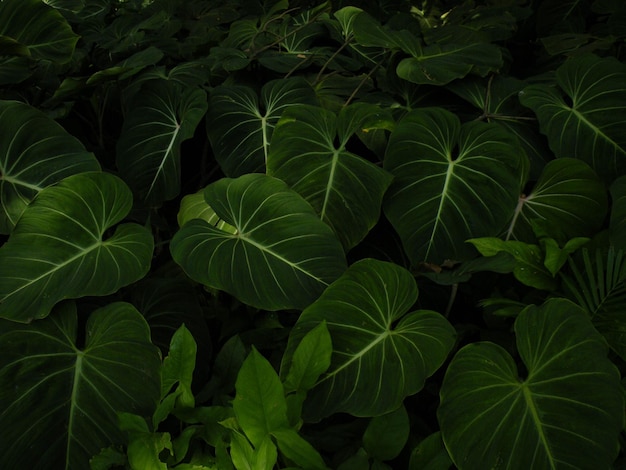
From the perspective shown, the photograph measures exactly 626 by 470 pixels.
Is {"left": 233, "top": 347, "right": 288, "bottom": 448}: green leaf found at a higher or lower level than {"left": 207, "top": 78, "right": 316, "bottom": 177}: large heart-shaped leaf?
lower

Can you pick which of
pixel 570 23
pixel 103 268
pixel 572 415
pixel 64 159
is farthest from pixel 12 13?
pixel 570 23

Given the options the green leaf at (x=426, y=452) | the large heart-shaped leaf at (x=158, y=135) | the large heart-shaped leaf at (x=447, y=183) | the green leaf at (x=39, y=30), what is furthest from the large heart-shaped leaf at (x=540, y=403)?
the green leaf at (x=39, y=30)

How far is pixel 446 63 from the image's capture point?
5.91ft

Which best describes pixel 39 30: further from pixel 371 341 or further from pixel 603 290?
pixel 603 290

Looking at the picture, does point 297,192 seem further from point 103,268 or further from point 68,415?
point 68,415

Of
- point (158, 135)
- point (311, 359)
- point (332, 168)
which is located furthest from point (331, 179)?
point (158, 135)

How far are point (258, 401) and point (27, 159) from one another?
992mm

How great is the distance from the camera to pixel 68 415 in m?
1.16

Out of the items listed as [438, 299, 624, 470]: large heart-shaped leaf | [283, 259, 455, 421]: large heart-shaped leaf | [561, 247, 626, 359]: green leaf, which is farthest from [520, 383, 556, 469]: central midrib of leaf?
[561, 247, 626, 359]: green leaf

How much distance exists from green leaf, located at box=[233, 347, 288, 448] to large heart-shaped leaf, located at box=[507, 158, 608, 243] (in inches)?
30.2

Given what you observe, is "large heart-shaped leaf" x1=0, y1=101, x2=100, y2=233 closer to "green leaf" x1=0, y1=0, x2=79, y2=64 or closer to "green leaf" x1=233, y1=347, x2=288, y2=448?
"green leaf" x1=0, y1=0, x2=79, y2=64

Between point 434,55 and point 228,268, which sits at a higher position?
point 434,55

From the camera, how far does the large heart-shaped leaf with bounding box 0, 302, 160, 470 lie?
112 cm

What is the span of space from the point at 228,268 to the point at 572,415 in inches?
29.2
